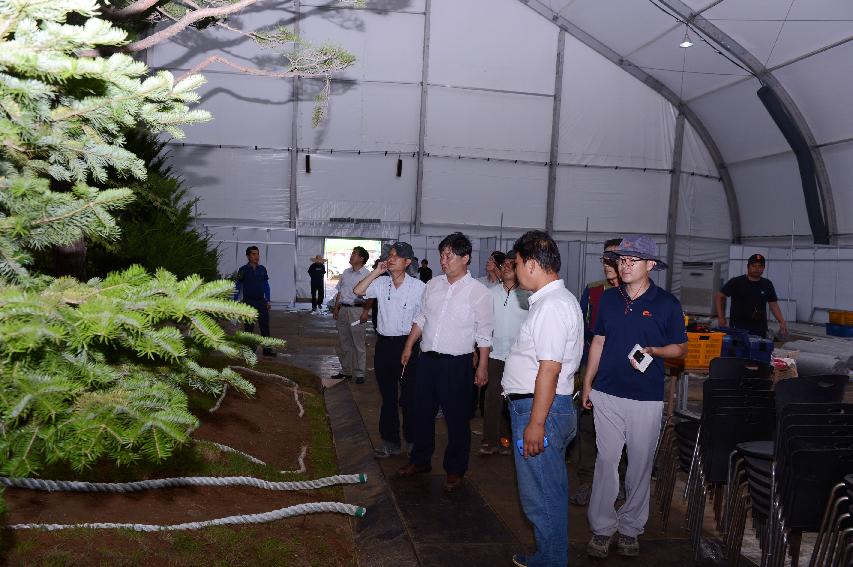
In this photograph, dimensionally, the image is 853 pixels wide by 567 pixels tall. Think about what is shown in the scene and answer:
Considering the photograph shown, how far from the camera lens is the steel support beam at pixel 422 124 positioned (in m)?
20.5

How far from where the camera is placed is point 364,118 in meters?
20.5

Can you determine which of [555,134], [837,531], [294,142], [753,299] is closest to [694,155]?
[555,134]

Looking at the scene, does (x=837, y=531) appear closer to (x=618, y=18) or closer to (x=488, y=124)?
(x=618, y=18)

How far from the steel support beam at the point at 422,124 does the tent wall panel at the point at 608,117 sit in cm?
441

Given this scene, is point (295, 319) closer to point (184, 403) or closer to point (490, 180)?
point (490, 180)

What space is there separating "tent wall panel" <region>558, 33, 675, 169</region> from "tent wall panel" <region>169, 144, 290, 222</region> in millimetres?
8878

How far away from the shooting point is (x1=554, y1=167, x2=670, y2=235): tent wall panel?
21703 millimetres

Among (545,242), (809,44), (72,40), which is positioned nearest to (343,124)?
(809,44)

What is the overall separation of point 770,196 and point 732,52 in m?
5.69

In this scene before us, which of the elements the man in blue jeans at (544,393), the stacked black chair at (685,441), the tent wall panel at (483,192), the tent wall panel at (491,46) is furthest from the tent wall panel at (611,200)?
the man in blue jeans at (544,393)

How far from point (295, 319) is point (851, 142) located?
1523 centimetres

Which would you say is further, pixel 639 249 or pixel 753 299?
pixel 753 299

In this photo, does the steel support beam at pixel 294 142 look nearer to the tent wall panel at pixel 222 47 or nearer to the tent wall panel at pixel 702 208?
the tent wall panel at pixel 222 47

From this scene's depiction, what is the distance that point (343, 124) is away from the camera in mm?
20469
